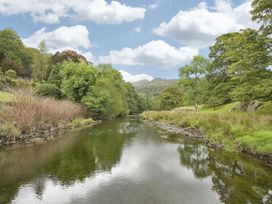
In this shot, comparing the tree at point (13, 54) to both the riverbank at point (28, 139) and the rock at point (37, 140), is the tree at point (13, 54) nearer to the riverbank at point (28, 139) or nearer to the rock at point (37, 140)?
the riverbank at point (28, 139)

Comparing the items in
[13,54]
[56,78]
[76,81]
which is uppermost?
[13,54]

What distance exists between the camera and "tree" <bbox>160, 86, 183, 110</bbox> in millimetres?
88938

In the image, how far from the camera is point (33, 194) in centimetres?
1188

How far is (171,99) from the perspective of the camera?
3499 inches

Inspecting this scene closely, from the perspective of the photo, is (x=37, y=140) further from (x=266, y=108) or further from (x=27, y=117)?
(x=266, y=108)

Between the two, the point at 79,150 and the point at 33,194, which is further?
the point at 79,150

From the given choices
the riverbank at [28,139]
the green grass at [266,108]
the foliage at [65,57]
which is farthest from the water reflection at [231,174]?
the foliage at [65,57]

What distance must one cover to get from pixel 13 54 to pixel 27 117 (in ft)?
190

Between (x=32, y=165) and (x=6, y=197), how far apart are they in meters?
5.30

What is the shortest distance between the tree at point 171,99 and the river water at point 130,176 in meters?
66.4

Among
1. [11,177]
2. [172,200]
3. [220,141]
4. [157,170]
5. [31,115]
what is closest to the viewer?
[172,200]

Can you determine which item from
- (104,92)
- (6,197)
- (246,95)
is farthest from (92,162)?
(104,92)

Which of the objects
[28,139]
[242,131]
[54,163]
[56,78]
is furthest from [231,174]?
[56,78]

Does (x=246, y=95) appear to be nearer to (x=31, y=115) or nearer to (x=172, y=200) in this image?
(x=172, y=200)
